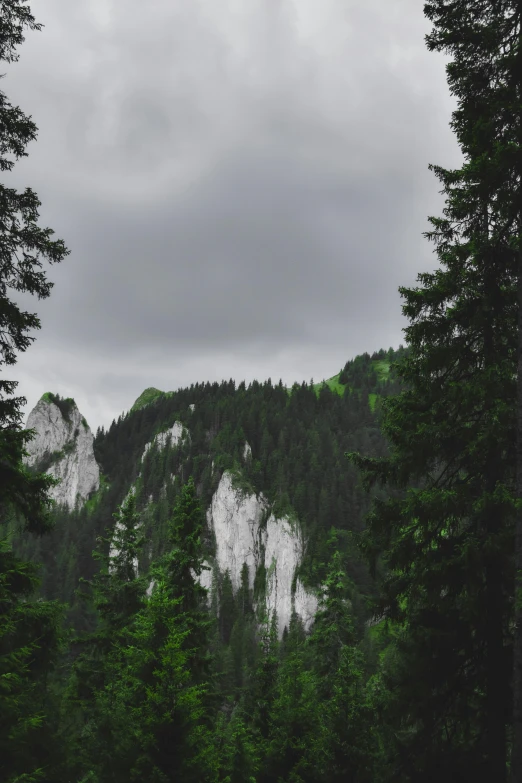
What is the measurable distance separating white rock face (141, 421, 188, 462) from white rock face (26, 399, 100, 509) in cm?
2632

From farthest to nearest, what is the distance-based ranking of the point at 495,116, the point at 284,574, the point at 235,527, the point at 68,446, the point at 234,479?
1. the point at 68,446
2. the point at 234,479
3. the point at 235,527
4. the point at 284,574
5. the point at 495,116

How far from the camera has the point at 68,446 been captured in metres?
178

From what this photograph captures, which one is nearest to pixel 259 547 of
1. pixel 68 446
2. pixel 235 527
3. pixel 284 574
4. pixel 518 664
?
pixel 235 527

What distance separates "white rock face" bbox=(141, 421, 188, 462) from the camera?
152m

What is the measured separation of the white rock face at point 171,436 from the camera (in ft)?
498

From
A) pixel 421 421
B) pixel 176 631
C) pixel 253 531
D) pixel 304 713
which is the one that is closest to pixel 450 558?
pixel 421 421

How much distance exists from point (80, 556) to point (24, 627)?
403 ft

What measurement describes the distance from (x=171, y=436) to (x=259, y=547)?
205ft

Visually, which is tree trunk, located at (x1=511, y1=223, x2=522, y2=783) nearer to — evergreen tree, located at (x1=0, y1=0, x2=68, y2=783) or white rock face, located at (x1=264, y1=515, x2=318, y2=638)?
evergreen tree, located at (x1=0, y1=0, x2=68, y2=783)

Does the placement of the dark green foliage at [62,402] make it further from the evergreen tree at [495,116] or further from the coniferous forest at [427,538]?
the evergreen tree at [495,116]

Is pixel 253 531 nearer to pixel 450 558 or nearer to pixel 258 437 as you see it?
pixel 258 437

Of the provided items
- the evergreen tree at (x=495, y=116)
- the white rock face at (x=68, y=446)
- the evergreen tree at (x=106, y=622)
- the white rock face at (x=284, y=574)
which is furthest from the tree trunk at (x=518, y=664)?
the white rock face at (x=68, y=446)

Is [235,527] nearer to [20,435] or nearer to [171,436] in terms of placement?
[171,436]

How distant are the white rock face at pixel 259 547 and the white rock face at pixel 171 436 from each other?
141ft
